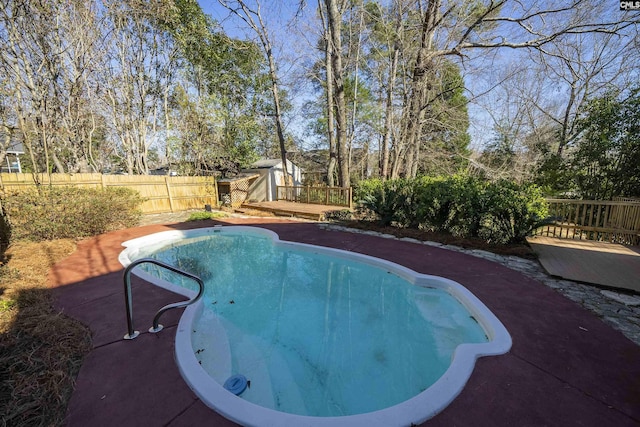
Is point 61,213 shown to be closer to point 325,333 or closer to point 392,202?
point 325,333

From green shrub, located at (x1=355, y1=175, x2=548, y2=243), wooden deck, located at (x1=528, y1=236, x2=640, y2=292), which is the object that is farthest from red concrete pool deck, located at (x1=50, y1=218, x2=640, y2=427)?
green shrub, located at (x1=355, y1=175, x2=548, y2=243)

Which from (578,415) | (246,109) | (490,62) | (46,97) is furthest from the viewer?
(246,109)

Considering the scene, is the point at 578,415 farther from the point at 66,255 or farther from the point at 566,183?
the point at 566,183

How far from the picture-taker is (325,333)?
3633 millimetres

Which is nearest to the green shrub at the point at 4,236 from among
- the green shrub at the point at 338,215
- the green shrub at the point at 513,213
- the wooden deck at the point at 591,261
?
the green shrub at the point at 338,215

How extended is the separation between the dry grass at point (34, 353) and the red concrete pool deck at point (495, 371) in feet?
0.35

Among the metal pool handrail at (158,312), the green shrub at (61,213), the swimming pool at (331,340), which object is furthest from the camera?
the green shrub at (61,213)

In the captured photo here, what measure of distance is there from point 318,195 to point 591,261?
939 centimetres

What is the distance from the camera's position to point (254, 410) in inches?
75.7

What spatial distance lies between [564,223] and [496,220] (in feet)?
10.2

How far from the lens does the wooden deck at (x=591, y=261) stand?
155 inches

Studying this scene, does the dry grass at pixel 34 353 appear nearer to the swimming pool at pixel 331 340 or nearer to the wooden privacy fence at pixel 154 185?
the swimming pool at pixel 331 340

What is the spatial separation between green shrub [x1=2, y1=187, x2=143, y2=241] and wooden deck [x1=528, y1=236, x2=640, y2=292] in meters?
10.8

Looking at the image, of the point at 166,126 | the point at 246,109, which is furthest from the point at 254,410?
the point at 246,109
